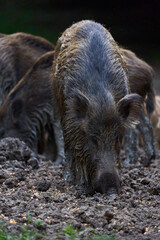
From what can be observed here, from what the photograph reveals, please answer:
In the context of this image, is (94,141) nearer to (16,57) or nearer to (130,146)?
(130,146)

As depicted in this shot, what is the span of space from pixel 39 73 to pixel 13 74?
53.6 inches

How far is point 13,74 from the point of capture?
11.5 metres

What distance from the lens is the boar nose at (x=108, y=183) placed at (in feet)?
19.7

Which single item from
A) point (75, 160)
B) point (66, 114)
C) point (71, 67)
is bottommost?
point (75, 160)

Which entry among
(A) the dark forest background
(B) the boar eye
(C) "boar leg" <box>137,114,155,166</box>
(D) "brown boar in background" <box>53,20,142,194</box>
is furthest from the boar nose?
(A) the dark forest background

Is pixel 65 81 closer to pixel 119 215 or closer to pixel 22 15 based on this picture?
pixel 119 215

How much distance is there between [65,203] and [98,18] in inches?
403

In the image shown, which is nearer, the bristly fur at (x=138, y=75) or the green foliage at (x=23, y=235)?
the green foliage at (x=23, y=235)

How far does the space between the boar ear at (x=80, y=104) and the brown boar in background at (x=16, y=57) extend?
4.98 metres

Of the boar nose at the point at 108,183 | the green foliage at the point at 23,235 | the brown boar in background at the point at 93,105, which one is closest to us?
the green foliage at the point at 23,235

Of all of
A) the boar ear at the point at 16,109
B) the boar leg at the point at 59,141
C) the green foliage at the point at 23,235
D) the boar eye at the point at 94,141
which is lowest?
the boar leg at the point at 59,141

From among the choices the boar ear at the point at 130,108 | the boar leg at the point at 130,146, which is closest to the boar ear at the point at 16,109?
the boar leg at the point at 130,146

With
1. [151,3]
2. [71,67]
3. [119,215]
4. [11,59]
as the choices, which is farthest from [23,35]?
[119,215]

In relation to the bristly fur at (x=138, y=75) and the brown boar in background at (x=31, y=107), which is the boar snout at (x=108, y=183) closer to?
the bristly fur at (x=138, y=75)
